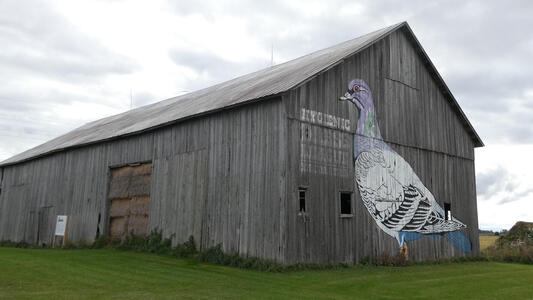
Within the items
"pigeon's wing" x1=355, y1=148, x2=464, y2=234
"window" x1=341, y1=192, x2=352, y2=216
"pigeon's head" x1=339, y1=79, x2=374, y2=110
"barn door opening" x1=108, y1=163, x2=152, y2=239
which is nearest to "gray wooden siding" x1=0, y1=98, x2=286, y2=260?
"barn door opening" x1=108, y1=163, x2=152, y2=239

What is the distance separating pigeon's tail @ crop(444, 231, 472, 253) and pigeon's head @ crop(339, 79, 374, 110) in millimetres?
7304

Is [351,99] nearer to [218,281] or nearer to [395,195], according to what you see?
[395,195]

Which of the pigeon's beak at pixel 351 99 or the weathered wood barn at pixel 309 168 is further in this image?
the pigeon's beak at pixel 351 99

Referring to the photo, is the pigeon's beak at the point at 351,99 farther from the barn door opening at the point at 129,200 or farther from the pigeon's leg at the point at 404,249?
the barn door opening at the point at 129,200

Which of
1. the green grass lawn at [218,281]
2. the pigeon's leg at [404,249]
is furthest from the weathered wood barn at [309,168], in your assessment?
the green grass lawn at [218,281]

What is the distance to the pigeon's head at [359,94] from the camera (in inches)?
712

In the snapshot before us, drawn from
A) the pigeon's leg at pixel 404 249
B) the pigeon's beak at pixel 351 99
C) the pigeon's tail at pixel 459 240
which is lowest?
the pigeon's leg at pixel 404 249

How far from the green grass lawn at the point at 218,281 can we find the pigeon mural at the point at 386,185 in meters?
2.41

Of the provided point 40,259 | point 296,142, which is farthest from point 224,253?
point 40,259

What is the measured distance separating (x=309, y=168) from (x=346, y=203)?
2.26m

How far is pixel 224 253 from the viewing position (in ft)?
54.3

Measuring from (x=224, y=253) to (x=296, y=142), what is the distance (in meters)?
4.52

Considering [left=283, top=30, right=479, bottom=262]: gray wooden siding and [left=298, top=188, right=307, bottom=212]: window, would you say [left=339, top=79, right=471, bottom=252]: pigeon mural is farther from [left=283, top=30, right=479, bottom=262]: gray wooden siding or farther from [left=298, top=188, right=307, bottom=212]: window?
[left=298, top=188, right=307, bottom=212]: window

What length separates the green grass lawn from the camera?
10.6 m
